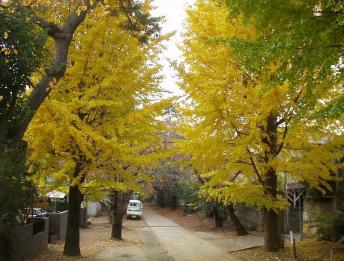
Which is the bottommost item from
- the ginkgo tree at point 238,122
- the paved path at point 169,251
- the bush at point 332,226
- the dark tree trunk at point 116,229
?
the paved path at point 169,251

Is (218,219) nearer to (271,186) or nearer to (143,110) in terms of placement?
(271,186)

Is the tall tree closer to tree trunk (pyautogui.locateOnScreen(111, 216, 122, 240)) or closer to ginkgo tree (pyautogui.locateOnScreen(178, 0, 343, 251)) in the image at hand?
ginkgo tree (pyautogui.locateOnScreen(178, 0, 343, 251))

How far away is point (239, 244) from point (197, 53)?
381 inches

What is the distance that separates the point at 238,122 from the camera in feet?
38.7

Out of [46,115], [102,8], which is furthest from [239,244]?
[102,8]

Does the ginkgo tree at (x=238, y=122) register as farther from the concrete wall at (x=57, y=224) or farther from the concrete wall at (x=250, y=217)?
the concrete wall at (x=250, y=217)

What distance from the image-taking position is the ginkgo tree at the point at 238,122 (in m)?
11.4

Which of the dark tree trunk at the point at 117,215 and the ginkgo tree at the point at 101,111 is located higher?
the ginkgo tree at the point at 101,111

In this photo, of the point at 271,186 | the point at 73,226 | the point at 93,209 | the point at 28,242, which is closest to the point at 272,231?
the point at 271,186

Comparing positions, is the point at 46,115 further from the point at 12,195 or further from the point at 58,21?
the point at 12,195

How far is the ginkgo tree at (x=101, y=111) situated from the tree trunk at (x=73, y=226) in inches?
34.5

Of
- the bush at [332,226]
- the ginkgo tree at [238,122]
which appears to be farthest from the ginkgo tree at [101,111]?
the bush at [332,226]

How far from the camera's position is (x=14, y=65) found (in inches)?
332

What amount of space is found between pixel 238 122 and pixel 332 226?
4.92m
